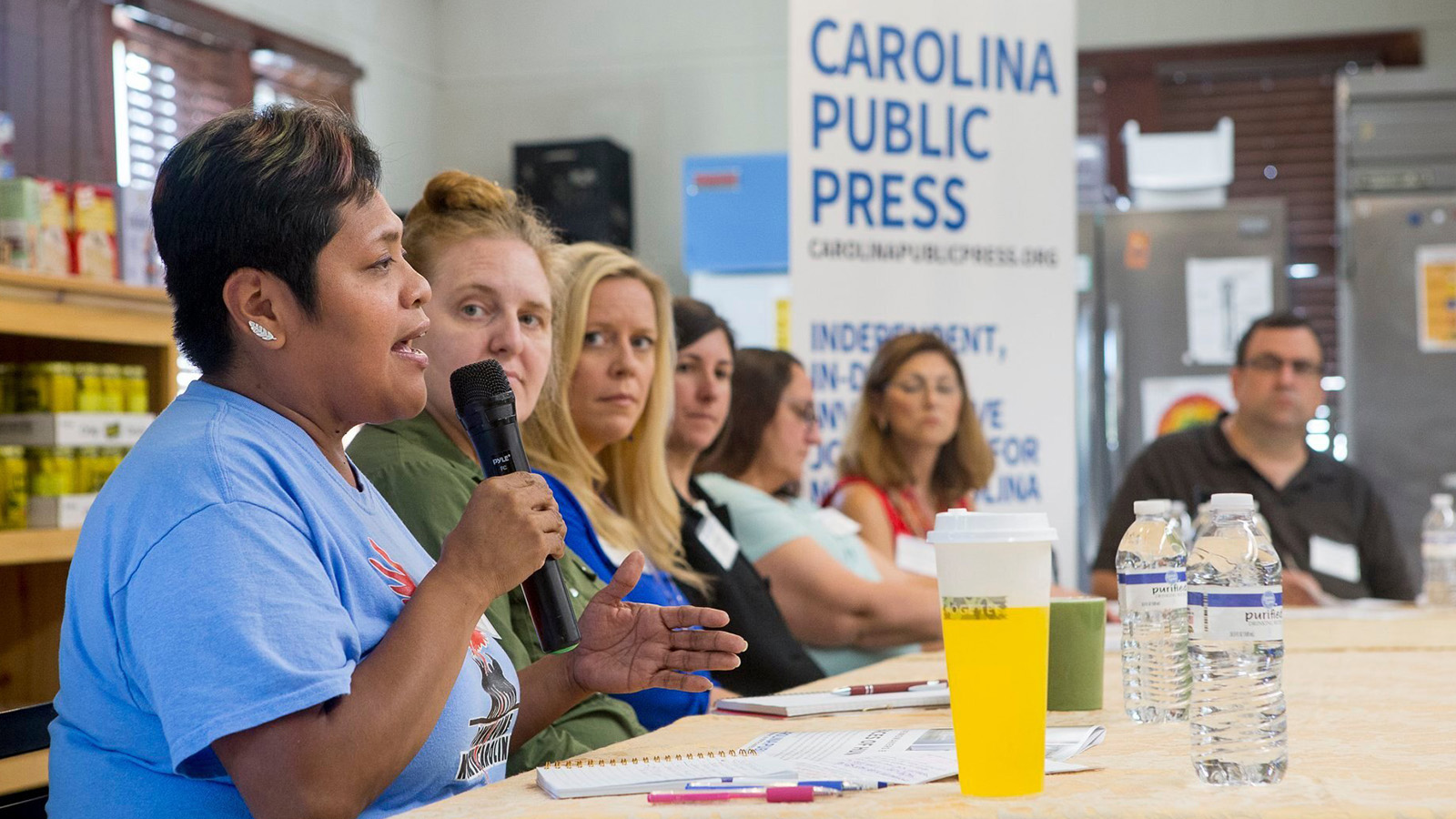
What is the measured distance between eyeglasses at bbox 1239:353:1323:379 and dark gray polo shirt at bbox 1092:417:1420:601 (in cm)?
21

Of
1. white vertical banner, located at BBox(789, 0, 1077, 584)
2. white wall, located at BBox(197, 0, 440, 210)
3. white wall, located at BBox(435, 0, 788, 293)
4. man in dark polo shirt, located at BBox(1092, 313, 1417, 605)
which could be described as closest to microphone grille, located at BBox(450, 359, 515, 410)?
white vertical banner, located at BBox(789, 0, 1077, 584)

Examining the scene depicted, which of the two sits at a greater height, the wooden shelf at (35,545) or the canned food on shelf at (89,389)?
the canned food on shelf at (89,389)

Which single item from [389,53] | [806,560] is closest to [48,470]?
[806,560]

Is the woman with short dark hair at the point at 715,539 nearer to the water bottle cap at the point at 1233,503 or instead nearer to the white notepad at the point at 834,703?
the white notepad at the point at 834,703

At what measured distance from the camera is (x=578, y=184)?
604cm

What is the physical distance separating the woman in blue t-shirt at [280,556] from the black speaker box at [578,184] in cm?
480

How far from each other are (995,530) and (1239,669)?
0.81ft

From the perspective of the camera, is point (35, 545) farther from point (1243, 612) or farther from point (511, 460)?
point (1243, 612)

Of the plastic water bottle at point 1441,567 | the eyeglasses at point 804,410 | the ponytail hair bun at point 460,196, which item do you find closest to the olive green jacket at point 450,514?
the ponytail hair bun at point 460,196

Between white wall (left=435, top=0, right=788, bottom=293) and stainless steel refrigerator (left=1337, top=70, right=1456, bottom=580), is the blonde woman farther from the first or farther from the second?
white wall (left=435, top=0, right=788, bottom=293)

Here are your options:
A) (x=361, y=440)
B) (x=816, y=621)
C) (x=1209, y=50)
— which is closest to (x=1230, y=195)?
(x=1209, y=50)

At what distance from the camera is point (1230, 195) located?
618 cm

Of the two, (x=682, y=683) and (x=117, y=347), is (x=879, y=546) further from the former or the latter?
(x=682, y=683)

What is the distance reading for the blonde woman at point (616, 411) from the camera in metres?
2.04
